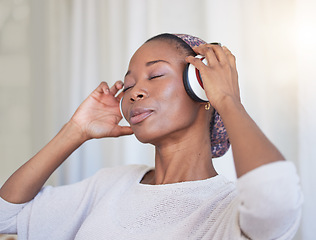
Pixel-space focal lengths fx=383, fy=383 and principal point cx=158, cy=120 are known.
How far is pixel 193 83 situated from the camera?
978 millimetres

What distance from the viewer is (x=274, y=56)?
128 cm

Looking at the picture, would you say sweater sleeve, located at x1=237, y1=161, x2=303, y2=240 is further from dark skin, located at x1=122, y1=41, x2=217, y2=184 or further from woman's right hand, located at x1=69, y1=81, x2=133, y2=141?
woman's right hand, located at x1=69, y1=81, x2=133, y2=141

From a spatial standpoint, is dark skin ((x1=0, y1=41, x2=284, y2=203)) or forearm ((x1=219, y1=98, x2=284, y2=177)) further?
dark skin ((x1=0, y1=41, x2=284, y2=203))

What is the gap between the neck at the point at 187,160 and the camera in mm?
1047

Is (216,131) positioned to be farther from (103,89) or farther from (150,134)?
(103,89)

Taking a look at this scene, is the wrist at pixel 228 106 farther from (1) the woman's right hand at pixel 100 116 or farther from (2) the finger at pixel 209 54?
(1) the woman's right hand at pixel 100 116

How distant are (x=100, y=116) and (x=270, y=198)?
0.86 metres

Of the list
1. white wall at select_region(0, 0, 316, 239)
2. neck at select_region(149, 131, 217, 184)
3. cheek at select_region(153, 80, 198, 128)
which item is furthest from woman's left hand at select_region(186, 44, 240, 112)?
white wall at select_region(0, 0, 316, 239)

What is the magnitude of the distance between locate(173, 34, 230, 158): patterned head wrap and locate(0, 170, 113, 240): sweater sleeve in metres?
0.38

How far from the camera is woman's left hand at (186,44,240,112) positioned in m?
0.81

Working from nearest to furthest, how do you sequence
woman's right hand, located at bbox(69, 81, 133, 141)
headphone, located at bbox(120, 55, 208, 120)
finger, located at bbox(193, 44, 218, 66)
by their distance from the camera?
finger, located at bbox(193, 44, 218, 66)
headphone, located at bbox(120, 55, 208, 120)
woman's right hand, located at bbox(69, 81, 133, 141)

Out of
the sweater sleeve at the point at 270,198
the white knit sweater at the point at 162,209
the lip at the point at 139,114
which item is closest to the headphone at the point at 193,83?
the lip at the point at 139,114

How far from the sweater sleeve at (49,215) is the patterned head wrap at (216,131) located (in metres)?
0.38

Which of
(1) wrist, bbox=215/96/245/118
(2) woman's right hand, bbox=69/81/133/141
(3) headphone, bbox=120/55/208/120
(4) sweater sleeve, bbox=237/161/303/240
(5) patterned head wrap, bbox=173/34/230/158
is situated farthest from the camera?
(2) woman's right hand, bbox=69/81/133/141
